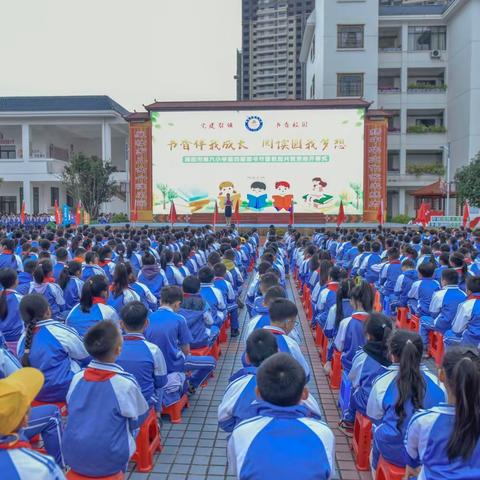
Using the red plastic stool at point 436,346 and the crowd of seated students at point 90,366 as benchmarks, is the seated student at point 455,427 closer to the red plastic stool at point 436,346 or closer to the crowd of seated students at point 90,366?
the crowd of seated students at point 90,366

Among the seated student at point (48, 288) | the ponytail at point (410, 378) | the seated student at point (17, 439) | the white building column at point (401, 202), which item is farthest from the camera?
the white building column at point (401, 202)

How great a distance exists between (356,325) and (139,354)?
1705 millimetres

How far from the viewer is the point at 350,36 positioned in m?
27.9

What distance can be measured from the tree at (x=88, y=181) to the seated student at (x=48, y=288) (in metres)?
19.1

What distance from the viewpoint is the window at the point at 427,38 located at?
2958 centimetres

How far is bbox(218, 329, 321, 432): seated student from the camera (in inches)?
103

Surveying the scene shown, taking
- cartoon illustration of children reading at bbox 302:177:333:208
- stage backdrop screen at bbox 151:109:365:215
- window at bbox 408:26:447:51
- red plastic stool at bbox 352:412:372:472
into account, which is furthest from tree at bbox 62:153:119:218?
red plastic stool at bbox 352:412:372:472

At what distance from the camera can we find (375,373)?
131 inches

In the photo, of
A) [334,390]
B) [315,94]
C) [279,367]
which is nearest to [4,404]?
[279,367]

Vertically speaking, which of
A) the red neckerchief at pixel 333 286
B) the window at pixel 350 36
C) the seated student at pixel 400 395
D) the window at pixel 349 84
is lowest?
the seated student at pixel 400 395

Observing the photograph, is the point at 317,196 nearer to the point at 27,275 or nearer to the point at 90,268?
the point at 90,268

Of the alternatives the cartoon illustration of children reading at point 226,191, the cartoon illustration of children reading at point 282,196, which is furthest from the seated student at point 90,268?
the cartoon illustration of children reading at point 282,196

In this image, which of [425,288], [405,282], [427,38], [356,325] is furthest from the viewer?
[427,38]

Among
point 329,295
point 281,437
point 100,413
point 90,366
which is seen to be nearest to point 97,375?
point 90,366
